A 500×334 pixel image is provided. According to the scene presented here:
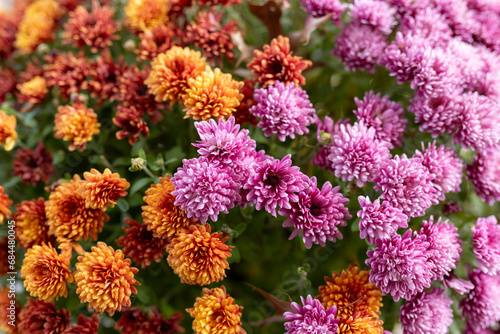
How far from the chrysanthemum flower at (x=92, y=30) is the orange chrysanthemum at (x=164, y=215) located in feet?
1.28

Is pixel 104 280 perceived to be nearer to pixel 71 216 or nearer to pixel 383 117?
pixel 71 216

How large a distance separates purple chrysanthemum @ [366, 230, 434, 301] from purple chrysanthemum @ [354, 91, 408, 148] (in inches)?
6.7

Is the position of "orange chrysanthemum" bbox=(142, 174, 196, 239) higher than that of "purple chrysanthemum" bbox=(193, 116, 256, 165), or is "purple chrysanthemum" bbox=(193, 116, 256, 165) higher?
"purple chrysanthemum" bbox=(193, 116, 256, 165)

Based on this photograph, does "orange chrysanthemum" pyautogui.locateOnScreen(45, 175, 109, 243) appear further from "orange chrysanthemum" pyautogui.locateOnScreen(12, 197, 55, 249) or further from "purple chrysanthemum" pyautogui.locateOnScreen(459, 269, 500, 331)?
"purple chrysanthemum" pyautogui.locateOnScreen(459, 269, 500, 331)

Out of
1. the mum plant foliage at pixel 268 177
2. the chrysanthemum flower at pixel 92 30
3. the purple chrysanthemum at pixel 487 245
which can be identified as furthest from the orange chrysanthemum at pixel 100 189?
the purple chrysanthemum at pixel 487 245

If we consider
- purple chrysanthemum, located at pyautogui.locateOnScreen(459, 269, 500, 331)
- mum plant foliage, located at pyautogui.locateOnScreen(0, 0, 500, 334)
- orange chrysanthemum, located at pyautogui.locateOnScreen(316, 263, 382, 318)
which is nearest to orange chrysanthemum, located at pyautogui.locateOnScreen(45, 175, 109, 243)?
mum plant foliage, located at pyautogui.locateOnScreen(0, 0, 500, 334)

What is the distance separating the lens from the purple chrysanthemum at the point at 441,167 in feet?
1.86

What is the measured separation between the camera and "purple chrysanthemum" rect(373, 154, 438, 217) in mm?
527

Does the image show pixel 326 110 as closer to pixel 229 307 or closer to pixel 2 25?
pixel 229 307

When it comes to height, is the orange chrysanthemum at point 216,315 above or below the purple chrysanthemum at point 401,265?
below

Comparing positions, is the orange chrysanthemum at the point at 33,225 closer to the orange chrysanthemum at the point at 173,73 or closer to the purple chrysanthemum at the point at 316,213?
the orange chrysanthemum at the point at 173,73

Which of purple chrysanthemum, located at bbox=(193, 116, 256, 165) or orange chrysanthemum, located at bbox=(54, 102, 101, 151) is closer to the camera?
purple chrysanthemum, located at bbox=(193, 116, 256, 165)

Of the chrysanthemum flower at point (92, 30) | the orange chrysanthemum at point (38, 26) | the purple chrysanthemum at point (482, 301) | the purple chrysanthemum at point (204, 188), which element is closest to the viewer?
the purple chrysanthemum at point (204, 188)

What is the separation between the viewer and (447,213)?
0.66 metres
